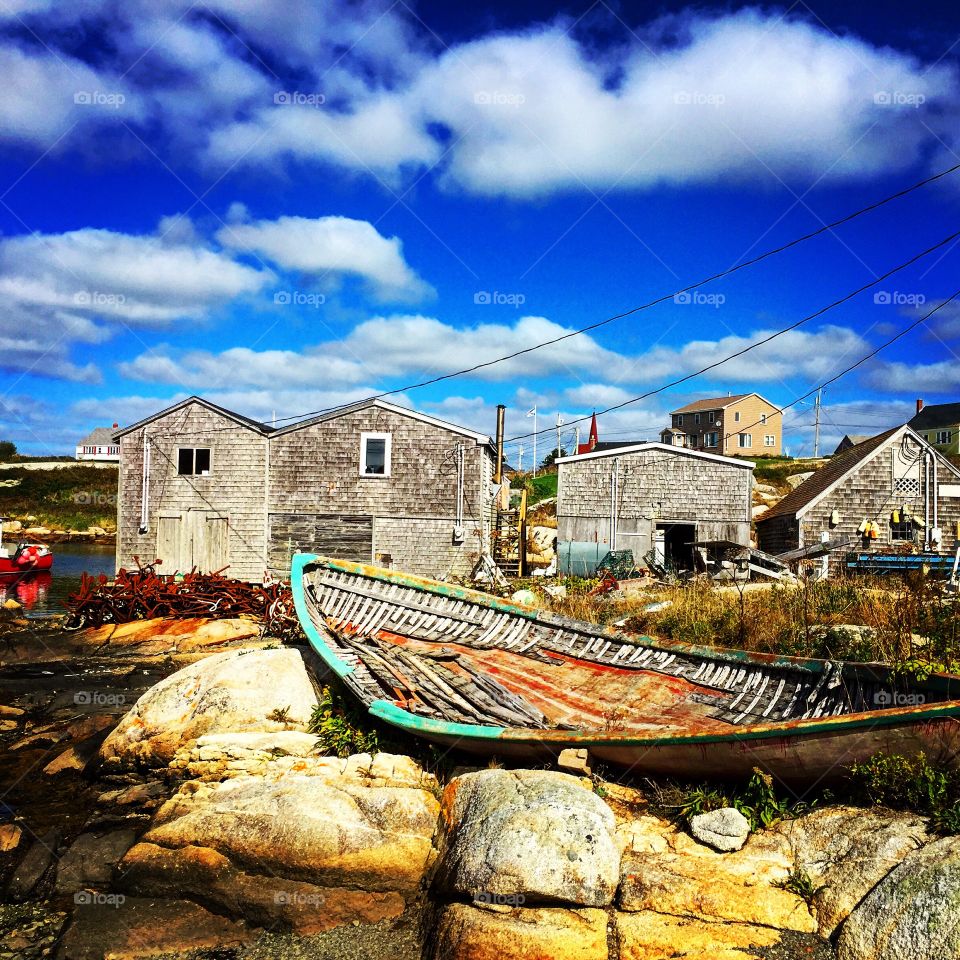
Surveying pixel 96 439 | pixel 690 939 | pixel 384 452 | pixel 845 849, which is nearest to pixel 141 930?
pixel 690 939

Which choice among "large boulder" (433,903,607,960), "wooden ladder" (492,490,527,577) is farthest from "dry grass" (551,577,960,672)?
"wooden ladder" (492,490,527,577)

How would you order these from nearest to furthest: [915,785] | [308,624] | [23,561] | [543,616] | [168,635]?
[915,785] < [308,624] < [543,616] < [168,635] < [23,561]

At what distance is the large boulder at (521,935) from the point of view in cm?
491

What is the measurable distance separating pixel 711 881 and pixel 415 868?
2.53 m

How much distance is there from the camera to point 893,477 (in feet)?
84.9

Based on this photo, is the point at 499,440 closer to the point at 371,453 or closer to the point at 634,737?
the point at 371,453

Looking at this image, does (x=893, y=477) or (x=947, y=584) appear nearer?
(x=947, y=584)

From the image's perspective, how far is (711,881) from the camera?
17.7ft

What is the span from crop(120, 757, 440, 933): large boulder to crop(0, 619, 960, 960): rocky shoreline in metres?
0.02

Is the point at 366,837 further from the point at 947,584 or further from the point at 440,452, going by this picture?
the point at 440,452

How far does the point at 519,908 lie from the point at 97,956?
3317mm

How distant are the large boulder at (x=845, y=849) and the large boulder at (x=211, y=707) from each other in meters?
6.13

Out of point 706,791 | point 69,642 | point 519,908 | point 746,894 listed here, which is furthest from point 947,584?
point 69,642

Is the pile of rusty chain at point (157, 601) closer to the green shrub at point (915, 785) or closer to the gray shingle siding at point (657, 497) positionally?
the gray shingle siding at point (657, 497)
